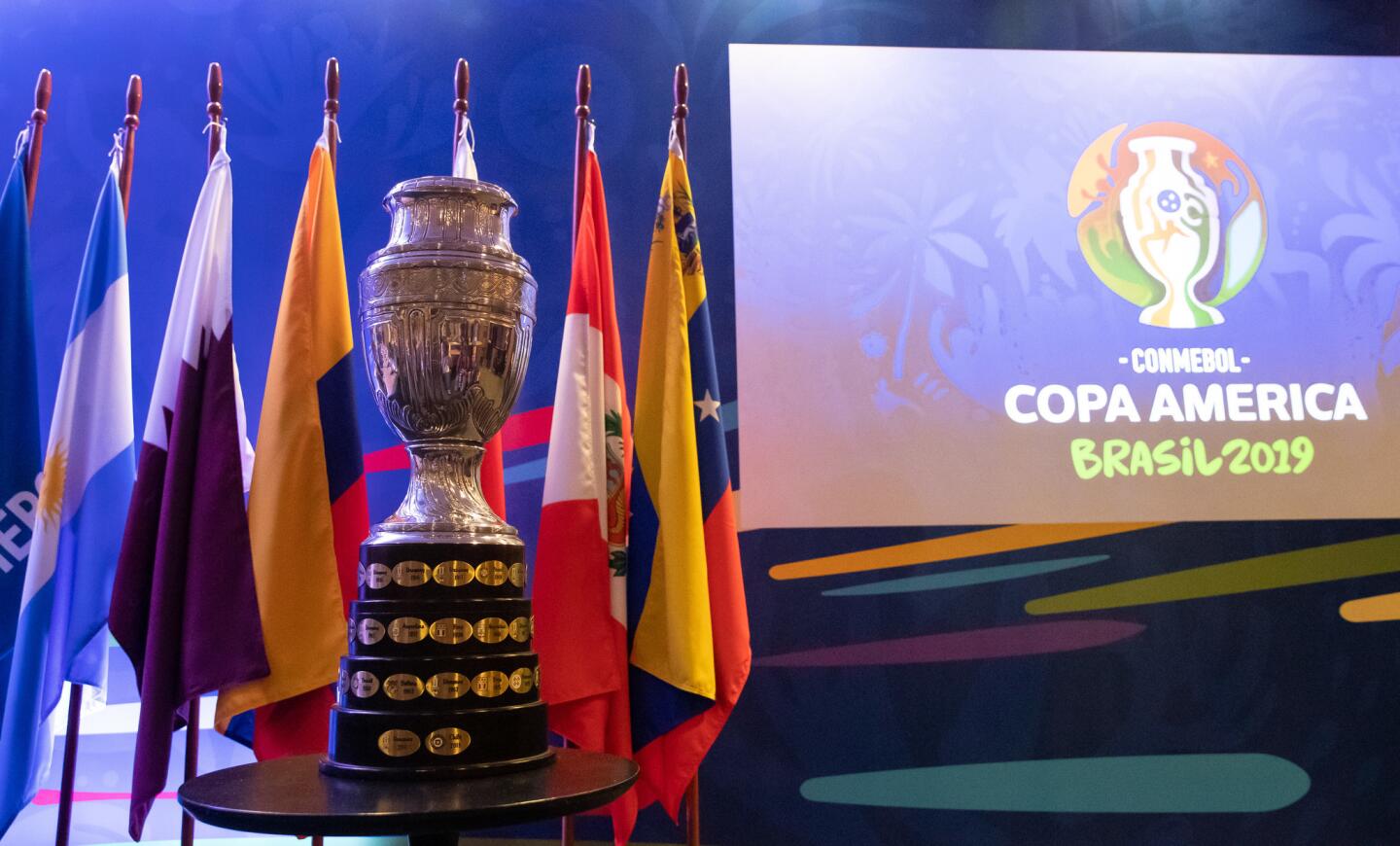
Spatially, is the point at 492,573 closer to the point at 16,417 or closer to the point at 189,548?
the point at 189,548

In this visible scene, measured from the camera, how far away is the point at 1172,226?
258 cm

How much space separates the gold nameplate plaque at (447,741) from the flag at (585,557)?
674 millimetres

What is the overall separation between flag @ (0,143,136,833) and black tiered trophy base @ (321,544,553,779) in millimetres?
974

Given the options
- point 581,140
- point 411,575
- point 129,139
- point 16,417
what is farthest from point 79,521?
point 581,140

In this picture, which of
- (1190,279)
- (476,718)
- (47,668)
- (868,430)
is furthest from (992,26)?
(47,668)

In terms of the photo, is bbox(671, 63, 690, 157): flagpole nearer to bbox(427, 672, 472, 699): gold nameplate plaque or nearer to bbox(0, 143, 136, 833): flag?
bbox(0, 143, 136, 833): flag

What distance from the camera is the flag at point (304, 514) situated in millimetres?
1796

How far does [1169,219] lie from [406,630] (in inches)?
86.9

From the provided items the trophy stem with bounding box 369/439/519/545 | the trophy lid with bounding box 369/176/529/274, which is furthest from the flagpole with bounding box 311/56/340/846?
the trophy stem with bounding box 369/439/519/545

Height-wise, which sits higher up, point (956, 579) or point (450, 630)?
point (956, 579)

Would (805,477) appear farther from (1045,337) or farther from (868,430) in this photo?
(1045,337)

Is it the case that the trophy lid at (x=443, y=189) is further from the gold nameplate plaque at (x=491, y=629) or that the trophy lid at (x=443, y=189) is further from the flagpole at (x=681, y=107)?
the flagpole at (x=681, y=107)

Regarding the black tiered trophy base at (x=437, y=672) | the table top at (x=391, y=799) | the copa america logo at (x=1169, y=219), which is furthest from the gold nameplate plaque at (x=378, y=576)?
the copa america logo at (x=1169, y=219)

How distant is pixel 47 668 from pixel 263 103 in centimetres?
140
